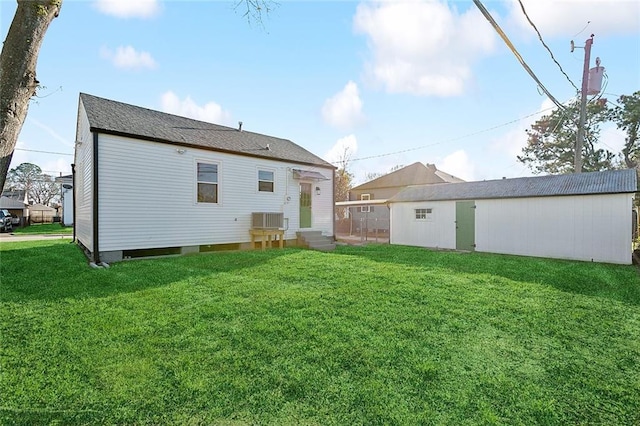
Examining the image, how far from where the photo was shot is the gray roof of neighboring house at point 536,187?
369 inches

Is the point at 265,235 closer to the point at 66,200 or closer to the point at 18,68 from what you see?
the point at 18,68

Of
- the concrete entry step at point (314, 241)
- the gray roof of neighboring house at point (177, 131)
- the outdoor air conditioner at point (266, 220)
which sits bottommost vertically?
the concrete entry step at point (314, 241)

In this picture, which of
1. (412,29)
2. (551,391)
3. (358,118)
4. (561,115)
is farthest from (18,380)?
(561,115)

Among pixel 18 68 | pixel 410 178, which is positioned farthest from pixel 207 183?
pixel 410 178

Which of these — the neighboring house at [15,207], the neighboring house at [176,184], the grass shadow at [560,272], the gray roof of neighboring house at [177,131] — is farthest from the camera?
the neighboring house at [15,207]

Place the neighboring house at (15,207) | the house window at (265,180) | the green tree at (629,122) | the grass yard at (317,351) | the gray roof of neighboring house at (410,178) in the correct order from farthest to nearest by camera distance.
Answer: the neighboring house at (15,207), the gray roof of neighboring house at (410,178), the green tree at (629,122), the house window at (265,180), the grass yard at (317,351)

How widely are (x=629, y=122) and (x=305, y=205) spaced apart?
21.0 metres

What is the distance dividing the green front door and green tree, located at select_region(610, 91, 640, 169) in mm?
20527

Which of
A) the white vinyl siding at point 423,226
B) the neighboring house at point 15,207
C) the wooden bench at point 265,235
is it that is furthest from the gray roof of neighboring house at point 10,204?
the white vinyl siding at point 423,226

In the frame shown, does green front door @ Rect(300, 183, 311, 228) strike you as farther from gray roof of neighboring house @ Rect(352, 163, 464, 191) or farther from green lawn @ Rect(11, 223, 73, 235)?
green lawn @ Rect(11, 223, 73, 235)

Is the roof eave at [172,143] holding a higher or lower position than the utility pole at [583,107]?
lower

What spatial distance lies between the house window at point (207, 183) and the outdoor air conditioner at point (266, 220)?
144 cm

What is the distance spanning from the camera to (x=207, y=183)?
9945 millimetres

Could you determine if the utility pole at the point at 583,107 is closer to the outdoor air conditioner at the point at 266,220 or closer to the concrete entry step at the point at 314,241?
the concrete entry step at the point at 314,241
